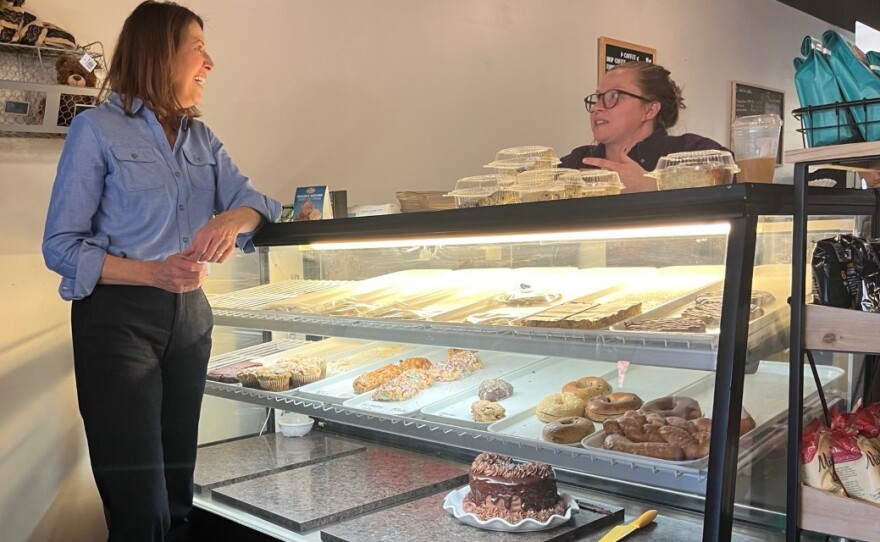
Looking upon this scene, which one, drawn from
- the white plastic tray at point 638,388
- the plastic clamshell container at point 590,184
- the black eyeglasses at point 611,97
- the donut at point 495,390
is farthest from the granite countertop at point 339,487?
the black eyeglasses at point 611,97

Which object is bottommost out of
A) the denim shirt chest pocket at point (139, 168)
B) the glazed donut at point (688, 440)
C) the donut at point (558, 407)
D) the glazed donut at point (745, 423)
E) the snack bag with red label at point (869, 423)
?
the donut at point (558, 407)

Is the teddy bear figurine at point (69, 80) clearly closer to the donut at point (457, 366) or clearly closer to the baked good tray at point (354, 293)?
the baked good tray at point (354, 293)

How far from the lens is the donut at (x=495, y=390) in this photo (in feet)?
7.65

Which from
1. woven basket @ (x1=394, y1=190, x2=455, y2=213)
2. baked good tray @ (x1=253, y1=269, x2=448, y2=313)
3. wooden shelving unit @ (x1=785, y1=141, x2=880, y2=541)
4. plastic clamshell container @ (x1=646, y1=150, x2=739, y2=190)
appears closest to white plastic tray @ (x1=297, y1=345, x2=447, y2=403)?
baked good tray @ (x1=253, y1=269, x2=448, y2=313)

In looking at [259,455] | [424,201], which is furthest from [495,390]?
[259,455]

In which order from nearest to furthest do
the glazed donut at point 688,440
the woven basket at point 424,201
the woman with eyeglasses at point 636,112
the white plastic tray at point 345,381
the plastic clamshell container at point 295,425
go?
the glazed donut at point 688,440
the white plastic tray at point 345,381
the woven basket at point 424,201
the plastic clamshell container at point 295,425
the woman with eyeglasses at point 636,112

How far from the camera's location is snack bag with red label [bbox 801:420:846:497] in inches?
60.4

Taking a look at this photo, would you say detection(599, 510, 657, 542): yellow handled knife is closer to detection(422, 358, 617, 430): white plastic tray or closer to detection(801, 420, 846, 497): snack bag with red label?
detection(422, 358, 617, 430): white plastic tray

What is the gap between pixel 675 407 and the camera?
196cm

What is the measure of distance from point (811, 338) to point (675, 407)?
0.49 m

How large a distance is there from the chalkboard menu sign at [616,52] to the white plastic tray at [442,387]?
297 centimetres

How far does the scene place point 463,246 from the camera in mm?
2246

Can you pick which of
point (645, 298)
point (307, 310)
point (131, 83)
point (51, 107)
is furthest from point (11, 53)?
point (645, 298)

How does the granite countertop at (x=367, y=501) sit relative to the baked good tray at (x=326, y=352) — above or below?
below
